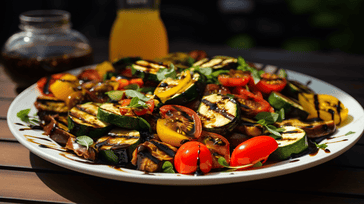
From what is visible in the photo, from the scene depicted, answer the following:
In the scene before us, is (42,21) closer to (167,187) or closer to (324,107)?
(167,187)

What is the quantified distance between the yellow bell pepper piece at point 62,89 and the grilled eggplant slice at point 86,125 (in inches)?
12.9

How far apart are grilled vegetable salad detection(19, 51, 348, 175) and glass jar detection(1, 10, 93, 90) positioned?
58 centimetres

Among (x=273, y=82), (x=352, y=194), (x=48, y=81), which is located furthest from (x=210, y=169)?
(x=48, y=81)

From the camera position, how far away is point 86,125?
151cm

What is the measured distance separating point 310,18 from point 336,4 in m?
0.45

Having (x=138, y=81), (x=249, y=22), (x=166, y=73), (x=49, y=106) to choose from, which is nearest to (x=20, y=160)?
(x=49, y=106)

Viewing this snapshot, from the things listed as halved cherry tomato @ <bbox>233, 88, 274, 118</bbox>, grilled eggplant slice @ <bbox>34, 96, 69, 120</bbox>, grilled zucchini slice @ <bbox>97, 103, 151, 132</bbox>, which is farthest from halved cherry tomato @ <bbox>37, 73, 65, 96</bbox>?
halved cherry tomato @ <bbox>233, 88, 274, 118</bbox>

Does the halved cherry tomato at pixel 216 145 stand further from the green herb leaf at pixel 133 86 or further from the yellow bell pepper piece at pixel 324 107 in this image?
the yellow bell pepper piece at pixel 324 107

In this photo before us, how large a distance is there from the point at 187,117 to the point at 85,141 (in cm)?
46

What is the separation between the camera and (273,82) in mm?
1828

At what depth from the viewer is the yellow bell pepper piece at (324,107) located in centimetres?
170

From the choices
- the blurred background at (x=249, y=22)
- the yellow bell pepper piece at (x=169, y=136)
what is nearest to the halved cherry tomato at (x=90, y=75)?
the yellow bell pepper piece at (x=169, y=136)

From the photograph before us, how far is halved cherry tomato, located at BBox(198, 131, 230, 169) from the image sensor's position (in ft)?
4.31

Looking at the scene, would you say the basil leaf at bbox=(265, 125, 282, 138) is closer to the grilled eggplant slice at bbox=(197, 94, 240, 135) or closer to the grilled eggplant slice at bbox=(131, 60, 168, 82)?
the grilled eggplant slice at bbox=(197, 94, 240, 135)
